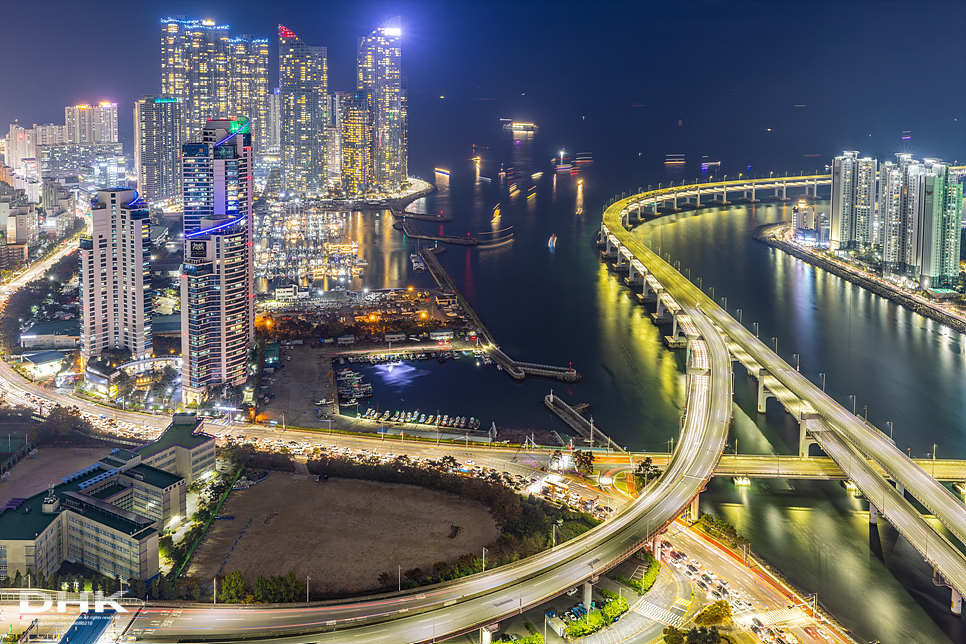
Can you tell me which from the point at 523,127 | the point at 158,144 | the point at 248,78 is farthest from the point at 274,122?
the point at 523,127

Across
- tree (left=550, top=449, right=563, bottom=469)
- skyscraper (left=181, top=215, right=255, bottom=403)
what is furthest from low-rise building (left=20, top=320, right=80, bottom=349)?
tree (left=550, top=449, right=563, bottom=469)

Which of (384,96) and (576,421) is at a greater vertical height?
(384,96)

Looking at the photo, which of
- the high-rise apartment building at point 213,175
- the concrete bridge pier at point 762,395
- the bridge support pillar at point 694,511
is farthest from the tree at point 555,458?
the high-rise apartment building at point 213,175

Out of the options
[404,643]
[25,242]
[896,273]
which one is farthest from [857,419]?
[25,242]

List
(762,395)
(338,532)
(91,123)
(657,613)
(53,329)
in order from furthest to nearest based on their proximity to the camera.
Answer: (91,123)
(53,329)
(762,395)
(338,532)
(657,613)

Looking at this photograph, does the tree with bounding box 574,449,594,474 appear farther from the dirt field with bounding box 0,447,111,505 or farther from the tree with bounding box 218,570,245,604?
the dirt field with bounding box 0,447,111,505

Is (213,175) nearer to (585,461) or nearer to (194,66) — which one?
(585,461)

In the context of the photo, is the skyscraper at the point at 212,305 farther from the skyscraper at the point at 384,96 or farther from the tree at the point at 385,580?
the skyscraper at the point at 384,96
